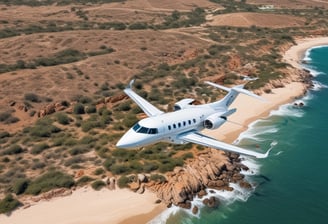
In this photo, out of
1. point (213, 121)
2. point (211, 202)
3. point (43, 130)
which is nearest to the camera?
point (211, 202)

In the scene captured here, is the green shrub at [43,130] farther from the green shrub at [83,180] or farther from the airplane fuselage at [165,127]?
the airplane fuselage at [165,127]

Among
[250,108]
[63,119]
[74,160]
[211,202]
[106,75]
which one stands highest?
[74,160]

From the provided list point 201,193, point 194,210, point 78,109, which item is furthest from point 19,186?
point 78,109

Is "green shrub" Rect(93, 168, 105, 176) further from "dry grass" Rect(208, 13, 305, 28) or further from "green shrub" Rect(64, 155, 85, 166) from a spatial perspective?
"dry grass" Rect(208, 13, 305, 28)

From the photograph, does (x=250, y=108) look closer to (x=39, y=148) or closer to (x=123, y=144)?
(x=123, y=144)

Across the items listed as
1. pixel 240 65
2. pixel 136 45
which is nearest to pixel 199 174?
pixel 240 65

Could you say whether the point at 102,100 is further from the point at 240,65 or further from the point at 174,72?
the point at 240,65

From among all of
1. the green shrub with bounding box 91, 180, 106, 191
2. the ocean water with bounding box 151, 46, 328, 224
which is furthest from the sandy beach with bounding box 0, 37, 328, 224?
the ocean water with bounding box 151, 46, 328, 224

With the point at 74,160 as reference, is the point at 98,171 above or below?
above
